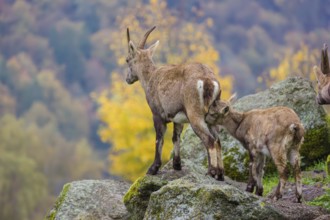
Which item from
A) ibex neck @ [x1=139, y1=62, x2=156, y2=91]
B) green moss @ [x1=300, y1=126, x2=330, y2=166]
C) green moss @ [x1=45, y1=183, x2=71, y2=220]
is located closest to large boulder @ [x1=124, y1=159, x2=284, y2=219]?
green moss @ [x1=45, y1=183, x2=71, y2=220]

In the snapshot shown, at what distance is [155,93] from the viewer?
35.9 ft

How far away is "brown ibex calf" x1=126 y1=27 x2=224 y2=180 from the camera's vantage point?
10031 mm

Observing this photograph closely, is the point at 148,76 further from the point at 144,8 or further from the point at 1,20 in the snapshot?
the point at 1,20

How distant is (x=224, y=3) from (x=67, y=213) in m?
65.1

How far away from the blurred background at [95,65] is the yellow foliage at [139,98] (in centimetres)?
5

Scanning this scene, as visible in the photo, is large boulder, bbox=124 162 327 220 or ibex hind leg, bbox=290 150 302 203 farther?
ibex hind leg, bbox=290 150 302 203

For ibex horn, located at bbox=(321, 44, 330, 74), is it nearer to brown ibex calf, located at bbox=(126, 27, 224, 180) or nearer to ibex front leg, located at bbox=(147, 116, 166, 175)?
brown ibex calf, located at bbox=(126, 27, 224, 180)

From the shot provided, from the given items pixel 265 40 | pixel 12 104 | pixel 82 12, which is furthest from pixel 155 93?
pixel 82 12

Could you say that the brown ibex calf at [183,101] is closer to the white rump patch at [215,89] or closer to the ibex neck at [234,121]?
the white rump patch at [215,89]

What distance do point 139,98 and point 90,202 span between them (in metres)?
17.9

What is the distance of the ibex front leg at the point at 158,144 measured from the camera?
1049cm

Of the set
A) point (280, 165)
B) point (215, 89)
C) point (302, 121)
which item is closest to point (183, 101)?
point (215, 89)

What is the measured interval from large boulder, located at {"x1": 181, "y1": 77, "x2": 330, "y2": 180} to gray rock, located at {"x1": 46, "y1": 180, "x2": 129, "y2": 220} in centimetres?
309

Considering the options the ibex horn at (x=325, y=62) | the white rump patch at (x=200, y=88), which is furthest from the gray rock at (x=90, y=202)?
the ibex horn at (x=325, y=62)
